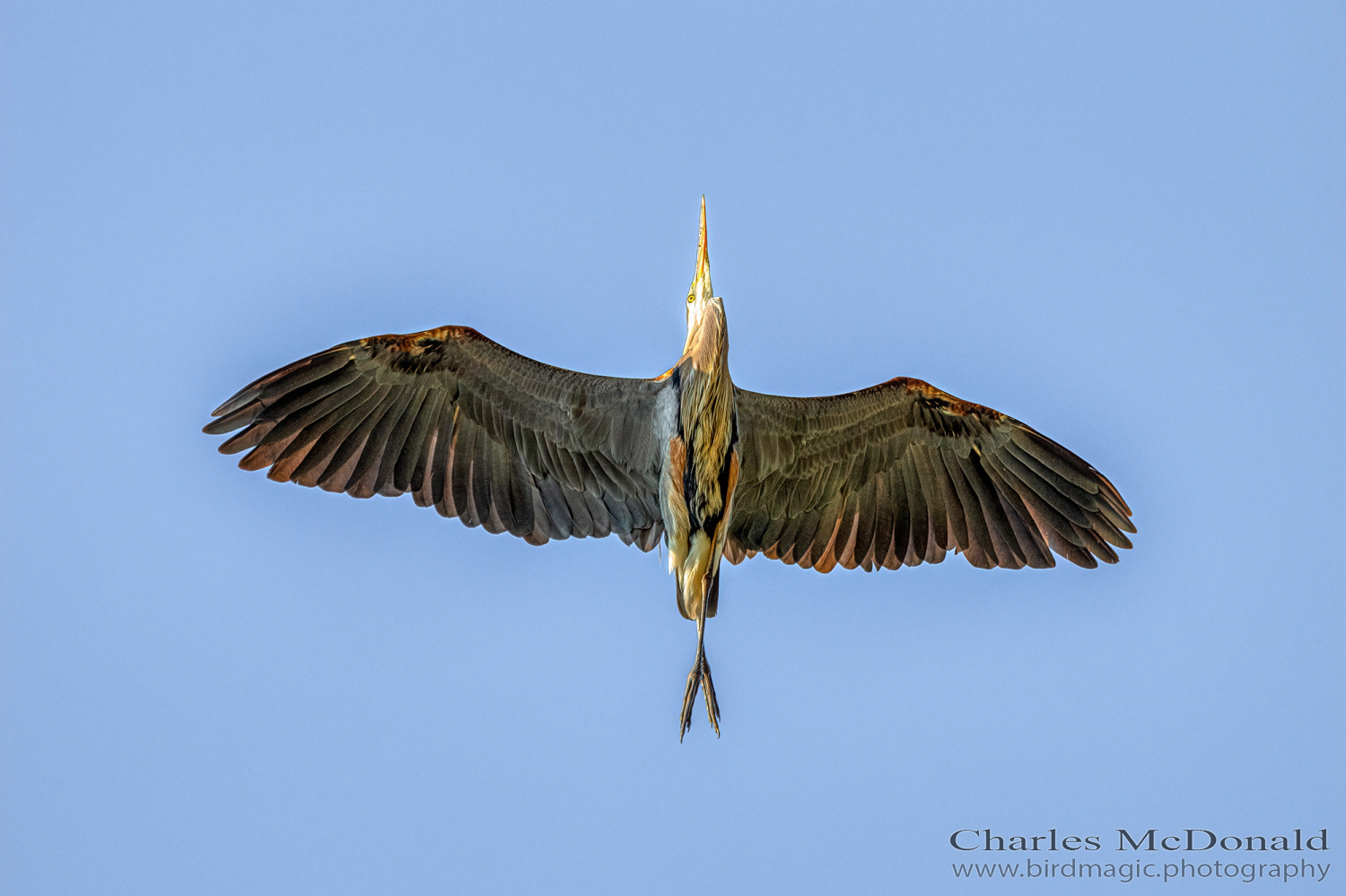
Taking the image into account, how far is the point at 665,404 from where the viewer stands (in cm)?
1005

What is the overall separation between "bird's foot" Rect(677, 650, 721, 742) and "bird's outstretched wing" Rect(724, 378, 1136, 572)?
1172 millimetres

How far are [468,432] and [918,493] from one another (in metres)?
3.57

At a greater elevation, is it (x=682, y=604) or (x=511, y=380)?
(x=511, y=380)

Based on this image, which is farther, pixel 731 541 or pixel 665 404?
pixel 731 541

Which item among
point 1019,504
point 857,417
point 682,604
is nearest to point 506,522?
point 682,604

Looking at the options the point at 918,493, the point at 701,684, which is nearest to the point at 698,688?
the point at 701,684

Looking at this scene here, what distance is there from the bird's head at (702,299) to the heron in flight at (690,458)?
0.02m

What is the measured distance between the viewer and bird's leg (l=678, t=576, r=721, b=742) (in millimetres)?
9766

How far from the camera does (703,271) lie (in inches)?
404

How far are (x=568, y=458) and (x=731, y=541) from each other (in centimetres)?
150

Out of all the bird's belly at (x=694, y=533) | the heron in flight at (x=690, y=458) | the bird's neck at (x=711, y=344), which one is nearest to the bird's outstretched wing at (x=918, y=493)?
the heron in flight at (x=690, y=458)

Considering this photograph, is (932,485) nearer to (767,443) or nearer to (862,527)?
(862,527)

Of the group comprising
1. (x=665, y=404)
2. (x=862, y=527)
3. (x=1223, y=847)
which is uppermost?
(x=665, y=404)

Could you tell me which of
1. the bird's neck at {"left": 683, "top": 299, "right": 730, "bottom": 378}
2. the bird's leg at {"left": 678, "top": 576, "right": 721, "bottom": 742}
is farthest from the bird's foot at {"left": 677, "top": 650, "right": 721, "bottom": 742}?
the bird's neck at {"left": 683, "top": 299, "right": 730, "bottom": 378}
